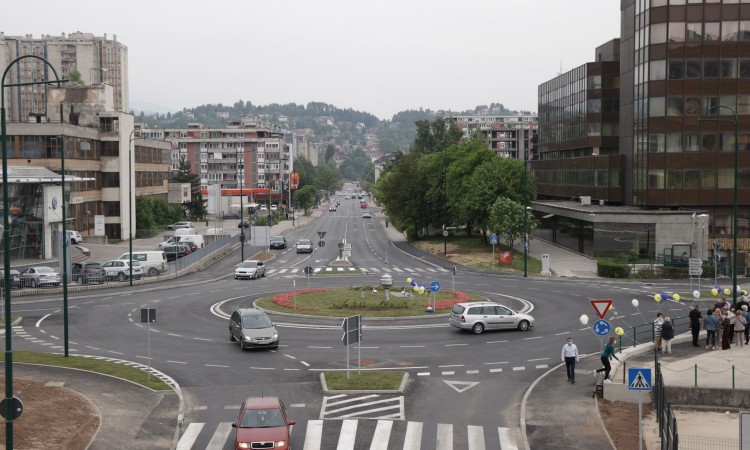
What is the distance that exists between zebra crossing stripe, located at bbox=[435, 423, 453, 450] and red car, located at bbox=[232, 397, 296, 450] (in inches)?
153

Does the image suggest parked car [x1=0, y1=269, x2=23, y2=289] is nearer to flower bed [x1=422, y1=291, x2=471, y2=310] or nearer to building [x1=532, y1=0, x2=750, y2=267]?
flower bed [x1=422, y1=291, x2=471, y2=310]

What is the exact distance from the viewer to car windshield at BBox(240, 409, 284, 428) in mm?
19859

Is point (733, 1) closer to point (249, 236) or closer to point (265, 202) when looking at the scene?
point (249, 236)

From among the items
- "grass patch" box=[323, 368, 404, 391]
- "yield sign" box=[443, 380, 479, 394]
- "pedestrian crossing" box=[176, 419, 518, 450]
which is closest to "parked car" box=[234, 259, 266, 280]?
"grass patch" box=[323, 368, 404, 391]

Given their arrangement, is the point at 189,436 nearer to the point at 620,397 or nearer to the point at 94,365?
the point at 94,365

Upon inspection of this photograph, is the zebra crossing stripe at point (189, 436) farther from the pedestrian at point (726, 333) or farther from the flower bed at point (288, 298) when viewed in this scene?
the pedestrian at point (726, 333)

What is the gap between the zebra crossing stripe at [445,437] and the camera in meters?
20.6

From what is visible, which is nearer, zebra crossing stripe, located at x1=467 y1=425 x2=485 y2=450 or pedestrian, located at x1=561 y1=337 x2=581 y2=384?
zebra crossing stripe, located at x1=467 y1=425 x2=485 y2=450

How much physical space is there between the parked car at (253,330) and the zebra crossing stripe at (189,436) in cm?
969

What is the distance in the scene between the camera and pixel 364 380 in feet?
87.5

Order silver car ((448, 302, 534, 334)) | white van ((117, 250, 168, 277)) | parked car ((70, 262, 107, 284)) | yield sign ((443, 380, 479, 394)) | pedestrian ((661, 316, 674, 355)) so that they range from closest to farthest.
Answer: yield sign ((443, 380, 479, 394)) → pedestrian ((661, 316, 674, 355)) → silver car ((448, 302, 534, 334)) → parked car ((70, 262, 107, 284)) → white van ((117, 250, 168, 277))

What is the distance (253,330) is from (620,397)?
1481 centimetres

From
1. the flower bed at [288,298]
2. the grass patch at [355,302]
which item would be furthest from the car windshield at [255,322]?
the flower bed at [288,298]

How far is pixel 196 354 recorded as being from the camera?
32000mm
